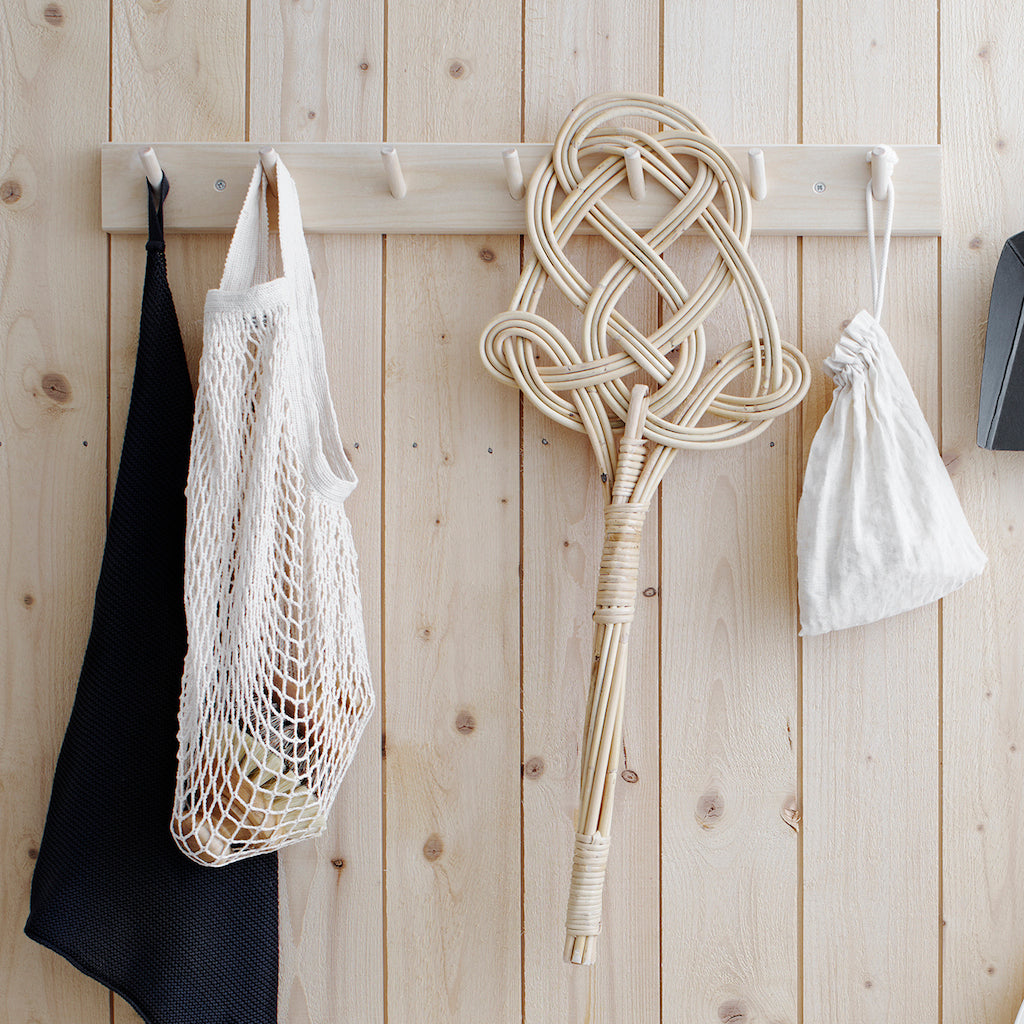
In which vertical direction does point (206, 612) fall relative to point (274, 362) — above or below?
below

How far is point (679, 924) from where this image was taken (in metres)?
0.85

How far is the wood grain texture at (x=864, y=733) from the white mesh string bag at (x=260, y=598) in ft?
1.57

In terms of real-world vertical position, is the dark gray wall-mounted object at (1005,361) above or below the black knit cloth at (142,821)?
above

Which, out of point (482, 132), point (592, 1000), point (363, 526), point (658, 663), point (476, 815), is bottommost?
point (592, 1000)

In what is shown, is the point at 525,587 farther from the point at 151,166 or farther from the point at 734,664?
the point at 151,166

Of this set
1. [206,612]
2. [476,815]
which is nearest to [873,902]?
[476,815]

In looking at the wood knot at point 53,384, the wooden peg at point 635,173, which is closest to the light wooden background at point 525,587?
the wood knot at point 53,384

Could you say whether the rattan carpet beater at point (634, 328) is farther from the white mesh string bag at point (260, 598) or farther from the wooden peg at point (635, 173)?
the white mesh string bag at point (260, 598)

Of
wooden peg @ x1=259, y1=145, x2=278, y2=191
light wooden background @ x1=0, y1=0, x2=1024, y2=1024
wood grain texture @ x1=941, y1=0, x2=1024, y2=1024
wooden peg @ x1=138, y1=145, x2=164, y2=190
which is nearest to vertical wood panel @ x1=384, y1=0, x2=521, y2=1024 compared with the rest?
light wooden background @ x1=0, y1=0, x2=1024, y2=1024

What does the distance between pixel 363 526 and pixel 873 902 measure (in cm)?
65

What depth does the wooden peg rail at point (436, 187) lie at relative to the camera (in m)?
0.83

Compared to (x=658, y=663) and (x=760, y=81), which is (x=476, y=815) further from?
(x=760, y=81)

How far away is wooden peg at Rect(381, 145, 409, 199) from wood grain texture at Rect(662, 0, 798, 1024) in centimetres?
29

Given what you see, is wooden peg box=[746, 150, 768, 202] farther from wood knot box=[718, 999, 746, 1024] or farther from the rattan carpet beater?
wood knot box=[718, 999, 746, 1024]
